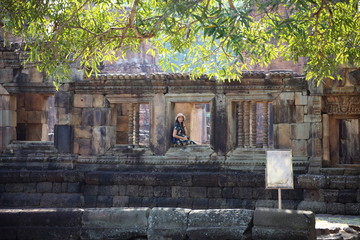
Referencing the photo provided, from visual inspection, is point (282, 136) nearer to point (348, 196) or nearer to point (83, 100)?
point (348, 196)

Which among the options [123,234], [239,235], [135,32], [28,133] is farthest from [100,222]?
[28,133]

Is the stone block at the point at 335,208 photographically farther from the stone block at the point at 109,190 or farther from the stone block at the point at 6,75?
the stone block at the point at 6,75

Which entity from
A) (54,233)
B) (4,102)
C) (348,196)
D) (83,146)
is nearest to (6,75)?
(4,102)

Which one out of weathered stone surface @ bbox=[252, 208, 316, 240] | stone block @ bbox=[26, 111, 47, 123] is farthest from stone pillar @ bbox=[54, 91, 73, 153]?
weathered stone surface @ bbox=[252, 208, 316, 240]

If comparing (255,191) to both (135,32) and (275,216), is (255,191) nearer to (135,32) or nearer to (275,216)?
(135,32)

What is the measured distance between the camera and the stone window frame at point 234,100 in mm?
13258

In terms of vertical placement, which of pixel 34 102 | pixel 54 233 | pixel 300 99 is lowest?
pixel 54 233

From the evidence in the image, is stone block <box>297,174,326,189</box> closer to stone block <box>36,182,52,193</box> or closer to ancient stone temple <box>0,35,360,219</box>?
ancient stone temple <box>0,35,360,219</box>

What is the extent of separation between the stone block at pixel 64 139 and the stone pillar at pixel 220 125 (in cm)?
339

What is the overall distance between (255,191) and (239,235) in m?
5.53

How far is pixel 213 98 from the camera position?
13.6m

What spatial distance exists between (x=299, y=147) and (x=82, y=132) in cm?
505

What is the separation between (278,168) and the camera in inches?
369

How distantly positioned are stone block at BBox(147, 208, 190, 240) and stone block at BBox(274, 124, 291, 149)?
19.6 ft
